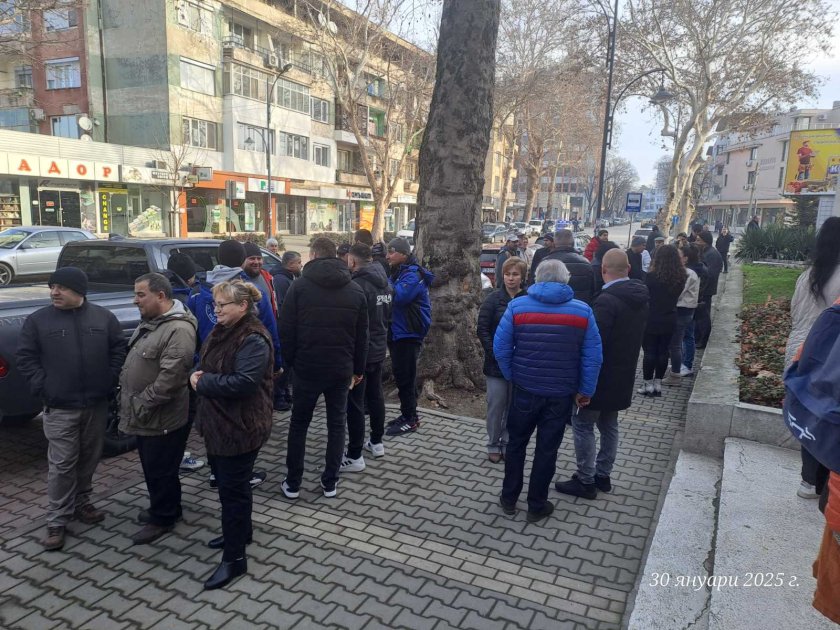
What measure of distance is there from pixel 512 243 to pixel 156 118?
27.5 meters

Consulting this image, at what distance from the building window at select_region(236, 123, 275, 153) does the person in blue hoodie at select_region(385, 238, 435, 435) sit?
32541 mm

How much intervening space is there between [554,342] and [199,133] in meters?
34.3

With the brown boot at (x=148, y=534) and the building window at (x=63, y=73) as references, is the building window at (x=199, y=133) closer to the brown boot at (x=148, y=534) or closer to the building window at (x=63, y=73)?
the building window at (x=63, y=73)

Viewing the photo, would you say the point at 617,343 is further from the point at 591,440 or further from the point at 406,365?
the point at 406,365

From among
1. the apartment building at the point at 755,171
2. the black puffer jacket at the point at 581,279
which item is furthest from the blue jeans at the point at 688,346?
the apartment building at the point at 755,171

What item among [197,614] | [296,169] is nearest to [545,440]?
[197,614]

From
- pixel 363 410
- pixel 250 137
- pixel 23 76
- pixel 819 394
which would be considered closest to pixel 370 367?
pixel 363 410

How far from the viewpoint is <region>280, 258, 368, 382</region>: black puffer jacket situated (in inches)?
170

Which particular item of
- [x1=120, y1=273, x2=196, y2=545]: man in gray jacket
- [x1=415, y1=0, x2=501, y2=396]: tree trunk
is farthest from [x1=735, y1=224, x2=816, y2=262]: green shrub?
[x1=120, y1=273, x2=196, y2=545]: man in gray jacket

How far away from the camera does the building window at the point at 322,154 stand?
4237 cm

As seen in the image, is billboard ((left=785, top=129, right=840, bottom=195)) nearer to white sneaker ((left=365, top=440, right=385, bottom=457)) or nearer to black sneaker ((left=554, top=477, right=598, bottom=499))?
black sneaker ((left=554, top=477, right=598, bottom=499))

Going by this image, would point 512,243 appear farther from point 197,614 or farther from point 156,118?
point 156,118

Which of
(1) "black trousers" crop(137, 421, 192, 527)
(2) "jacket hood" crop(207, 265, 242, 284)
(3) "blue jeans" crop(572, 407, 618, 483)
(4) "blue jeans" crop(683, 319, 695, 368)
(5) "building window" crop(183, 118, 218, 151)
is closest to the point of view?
(1) "black trousers" crop(137, 421, 192, 527)

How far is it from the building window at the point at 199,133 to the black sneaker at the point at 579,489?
32956 mm
